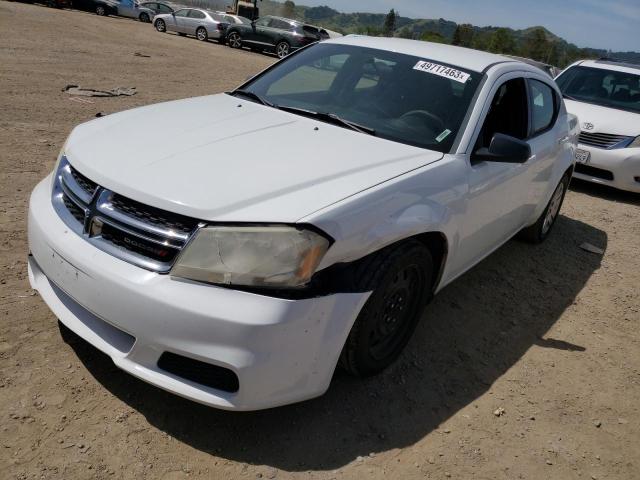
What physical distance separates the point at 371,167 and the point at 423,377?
3.88 feet

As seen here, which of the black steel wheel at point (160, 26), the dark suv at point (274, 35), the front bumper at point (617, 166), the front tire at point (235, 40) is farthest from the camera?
the black steel wheel at point (160, 26)

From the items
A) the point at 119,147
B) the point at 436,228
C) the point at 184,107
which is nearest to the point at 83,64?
the point at 184,107

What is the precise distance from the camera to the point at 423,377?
9.71ft

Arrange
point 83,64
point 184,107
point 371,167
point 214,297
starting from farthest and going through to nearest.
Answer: point 83,64
point 184,107
point 371,167
point 214,297

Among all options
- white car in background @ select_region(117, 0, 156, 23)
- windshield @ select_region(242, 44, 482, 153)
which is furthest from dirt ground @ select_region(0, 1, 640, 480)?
white car in background @ select_region(117, 0, 156, 23)

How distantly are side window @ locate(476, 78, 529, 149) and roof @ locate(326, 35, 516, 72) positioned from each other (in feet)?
0.65

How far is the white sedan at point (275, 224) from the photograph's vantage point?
2059 millimetres

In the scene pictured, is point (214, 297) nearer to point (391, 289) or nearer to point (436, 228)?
point (391, 289)

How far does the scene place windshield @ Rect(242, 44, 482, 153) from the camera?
3.11m

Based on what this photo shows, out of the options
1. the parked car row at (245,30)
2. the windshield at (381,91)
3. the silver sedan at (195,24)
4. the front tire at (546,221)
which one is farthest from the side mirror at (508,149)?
the silver sedan at (195,24)

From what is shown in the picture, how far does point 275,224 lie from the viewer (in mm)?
2096

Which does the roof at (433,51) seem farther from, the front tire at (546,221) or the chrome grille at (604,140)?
the chrome grille at (604,140)

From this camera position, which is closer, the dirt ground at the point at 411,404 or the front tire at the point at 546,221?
the dirt ground at the point at 411,404

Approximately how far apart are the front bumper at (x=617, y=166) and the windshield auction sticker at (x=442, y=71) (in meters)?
4.66
